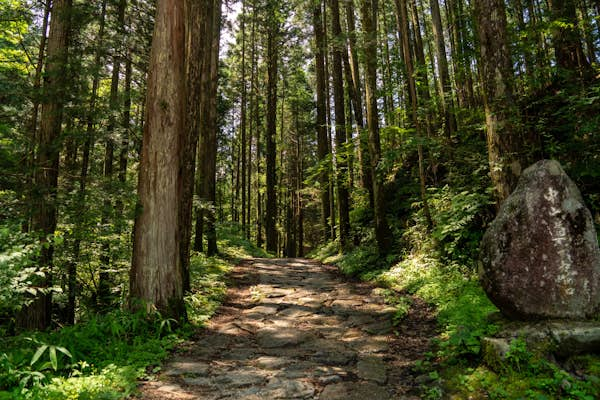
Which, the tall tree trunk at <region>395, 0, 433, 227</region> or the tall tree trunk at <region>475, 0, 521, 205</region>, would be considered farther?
the tall tree trunk at <region>395, 0, 433, 227</region>

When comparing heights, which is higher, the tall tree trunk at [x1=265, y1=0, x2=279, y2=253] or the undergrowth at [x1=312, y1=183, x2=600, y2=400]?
the tall tree trunk at [x1=265, y1=0, x2=279, y2=253]

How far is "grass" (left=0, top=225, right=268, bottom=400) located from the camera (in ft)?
11.2

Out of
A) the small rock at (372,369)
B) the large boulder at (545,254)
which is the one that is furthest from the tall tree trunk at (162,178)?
the large boulder at (545,254)

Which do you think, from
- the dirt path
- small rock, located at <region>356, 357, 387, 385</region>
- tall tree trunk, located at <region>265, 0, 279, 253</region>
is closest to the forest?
the dirt path

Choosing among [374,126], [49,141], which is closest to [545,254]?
[374,126]

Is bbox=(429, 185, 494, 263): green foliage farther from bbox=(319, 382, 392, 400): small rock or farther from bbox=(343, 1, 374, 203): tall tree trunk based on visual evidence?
bbox=(343, 1, 374, 203): tall tree trunk

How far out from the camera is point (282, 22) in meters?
21.5

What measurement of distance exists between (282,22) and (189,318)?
766 inches

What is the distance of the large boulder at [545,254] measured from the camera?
12.5 ft

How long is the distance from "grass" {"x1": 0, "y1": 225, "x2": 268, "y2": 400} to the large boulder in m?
4.14

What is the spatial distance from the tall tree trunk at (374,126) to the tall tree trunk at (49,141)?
762 centimetres

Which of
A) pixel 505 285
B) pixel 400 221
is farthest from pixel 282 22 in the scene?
pixel 505 285

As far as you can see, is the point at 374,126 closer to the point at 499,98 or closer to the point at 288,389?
the point at 499,98

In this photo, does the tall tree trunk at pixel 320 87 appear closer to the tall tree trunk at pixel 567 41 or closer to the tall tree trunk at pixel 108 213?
the tall tree trunk at pixel 108 213
